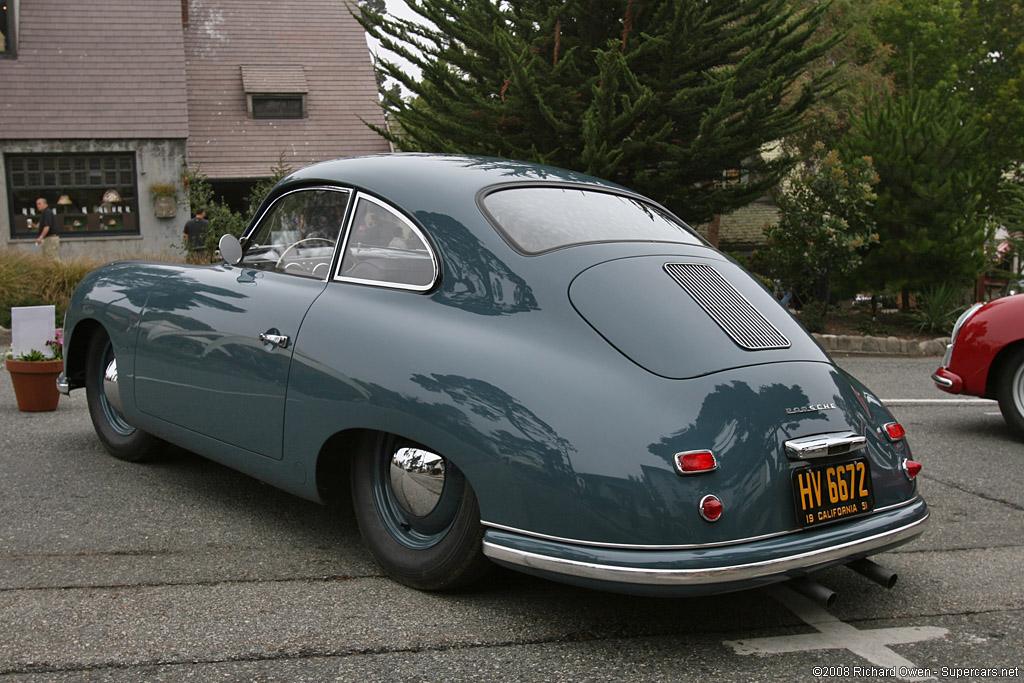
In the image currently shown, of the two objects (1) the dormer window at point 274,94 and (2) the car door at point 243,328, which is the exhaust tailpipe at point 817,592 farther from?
(1) the dormer window at point 274,94

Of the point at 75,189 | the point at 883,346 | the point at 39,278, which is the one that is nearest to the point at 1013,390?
the point at 883,346

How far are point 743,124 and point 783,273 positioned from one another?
2.14 meters

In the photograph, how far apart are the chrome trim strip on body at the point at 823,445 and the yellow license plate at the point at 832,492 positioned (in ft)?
0.14

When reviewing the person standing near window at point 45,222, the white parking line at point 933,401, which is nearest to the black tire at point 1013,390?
the white parking line at point 933,401

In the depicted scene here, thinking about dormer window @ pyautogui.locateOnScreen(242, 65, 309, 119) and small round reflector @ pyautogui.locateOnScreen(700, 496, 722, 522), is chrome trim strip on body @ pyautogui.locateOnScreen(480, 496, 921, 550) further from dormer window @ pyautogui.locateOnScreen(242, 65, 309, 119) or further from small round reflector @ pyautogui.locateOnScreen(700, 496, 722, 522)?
dormer window @ pyautogui.locateOnScreen(242, 65, 309, 119)

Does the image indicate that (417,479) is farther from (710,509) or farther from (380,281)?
(710,509)

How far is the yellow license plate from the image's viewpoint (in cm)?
313

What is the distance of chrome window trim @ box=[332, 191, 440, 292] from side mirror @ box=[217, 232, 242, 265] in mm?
783

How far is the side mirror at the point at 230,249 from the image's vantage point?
464 centimetres

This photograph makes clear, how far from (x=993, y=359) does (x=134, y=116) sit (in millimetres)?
20818

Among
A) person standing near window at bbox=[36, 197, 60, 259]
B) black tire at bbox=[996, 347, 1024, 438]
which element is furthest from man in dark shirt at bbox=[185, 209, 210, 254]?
black tire at bbox=[996, 347, 1024, 438]

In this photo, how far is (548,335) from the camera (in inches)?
131

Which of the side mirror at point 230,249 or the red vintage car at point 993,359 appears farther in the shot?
the red vintage car at point 993,359

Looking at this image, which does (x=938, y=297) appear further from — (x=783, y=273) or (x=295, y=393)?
(x=295, y=393)
